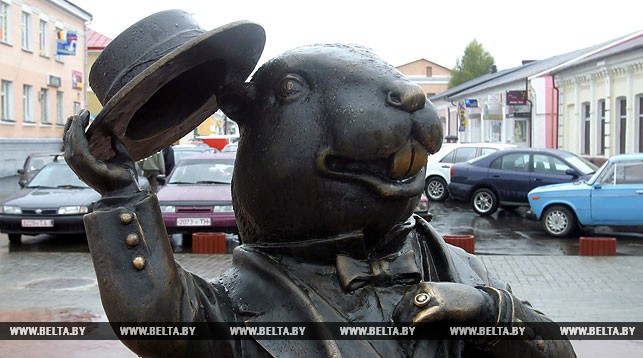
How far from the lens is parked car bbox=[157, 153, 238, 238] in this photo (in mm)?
11094

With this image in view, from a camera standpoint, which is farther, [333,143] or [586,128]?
[586,128]

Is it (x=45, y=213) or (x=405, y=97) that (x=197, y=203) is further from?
(x=405, y=97)

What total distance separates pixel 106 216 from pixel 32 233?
11100 mm

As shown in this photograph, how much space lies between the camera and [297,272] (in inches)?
70.9

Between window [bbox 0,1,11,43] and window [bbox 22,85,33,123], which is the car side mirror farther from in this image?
window [bbox 22,85,33,123]

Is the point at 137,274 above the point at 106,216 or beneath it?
beneath

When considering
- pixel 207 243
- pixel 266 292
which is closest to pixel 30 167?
pixel 207 243

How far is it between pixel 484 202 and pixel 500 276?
6686 millimetres

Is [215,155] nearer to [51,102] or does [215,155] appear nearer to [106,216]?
[106,216]

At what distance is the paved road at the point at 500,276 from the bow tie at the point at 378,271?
482 centimetres

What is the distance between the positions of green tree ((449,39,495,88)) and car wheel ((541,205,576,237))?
49.7 meters

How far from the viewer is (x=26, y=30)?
2898cm

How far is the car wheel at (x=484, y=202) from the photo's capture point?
15438 mm

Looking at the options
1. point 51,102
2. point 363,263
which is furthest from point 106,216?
point 51,102
